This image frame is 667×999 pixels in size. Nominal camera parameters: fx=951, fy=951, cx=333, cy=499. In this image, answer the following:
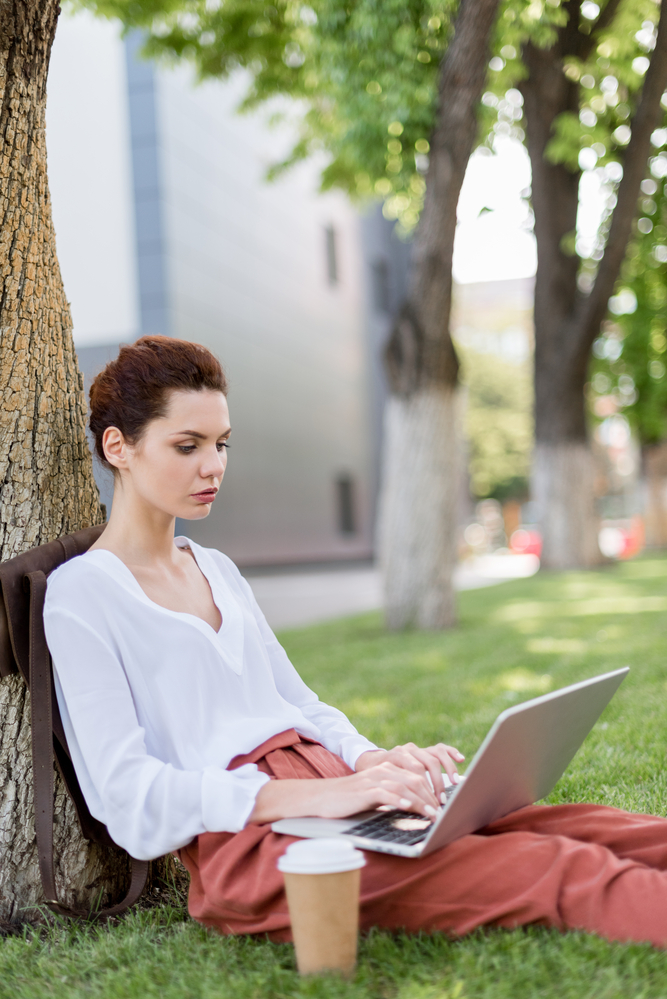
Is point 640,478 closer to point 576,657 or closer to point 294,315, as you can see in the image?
point 294,315

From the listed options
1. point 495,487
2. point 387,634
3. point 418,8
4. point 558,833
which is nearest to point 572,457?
point 387,634

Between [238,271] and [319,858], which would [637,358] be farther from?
[319,858]

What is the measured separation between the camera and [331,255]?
78.8 ft

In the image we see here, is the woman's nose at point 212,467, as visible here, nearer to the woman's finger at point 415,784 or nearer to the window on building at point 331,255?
the woman's finger at point 415,784

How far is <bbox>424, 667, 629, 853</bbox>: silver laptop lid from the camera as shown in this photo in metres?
1.77

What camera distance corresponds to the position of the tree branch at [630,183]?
9.16 meters

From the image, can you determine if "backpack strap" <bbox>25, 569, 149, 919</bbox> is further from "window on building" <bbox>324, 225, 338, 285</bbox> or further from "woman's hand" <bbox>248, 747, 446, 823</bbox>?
"window on building" <bbox>324, 225, 338, 285</bbox>

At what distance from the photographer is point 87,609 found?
2004 millimetres

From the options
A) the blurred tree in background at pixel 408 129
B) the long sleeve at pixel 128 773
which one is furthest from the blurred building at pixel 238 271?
the long sleeve at pixel 128 773

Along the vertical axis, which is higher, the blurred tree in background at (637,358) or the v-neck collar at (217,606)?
the blurred tree in background at (637,358)

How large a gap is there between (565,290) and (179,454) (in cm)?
1264

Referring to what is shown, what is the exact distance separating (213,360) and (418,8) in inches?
278

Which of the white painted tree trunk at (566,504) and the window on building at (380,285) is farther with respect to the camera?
the window on building at (380,285)

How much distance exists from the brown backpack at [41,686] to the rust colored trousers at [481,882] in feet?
1.13
